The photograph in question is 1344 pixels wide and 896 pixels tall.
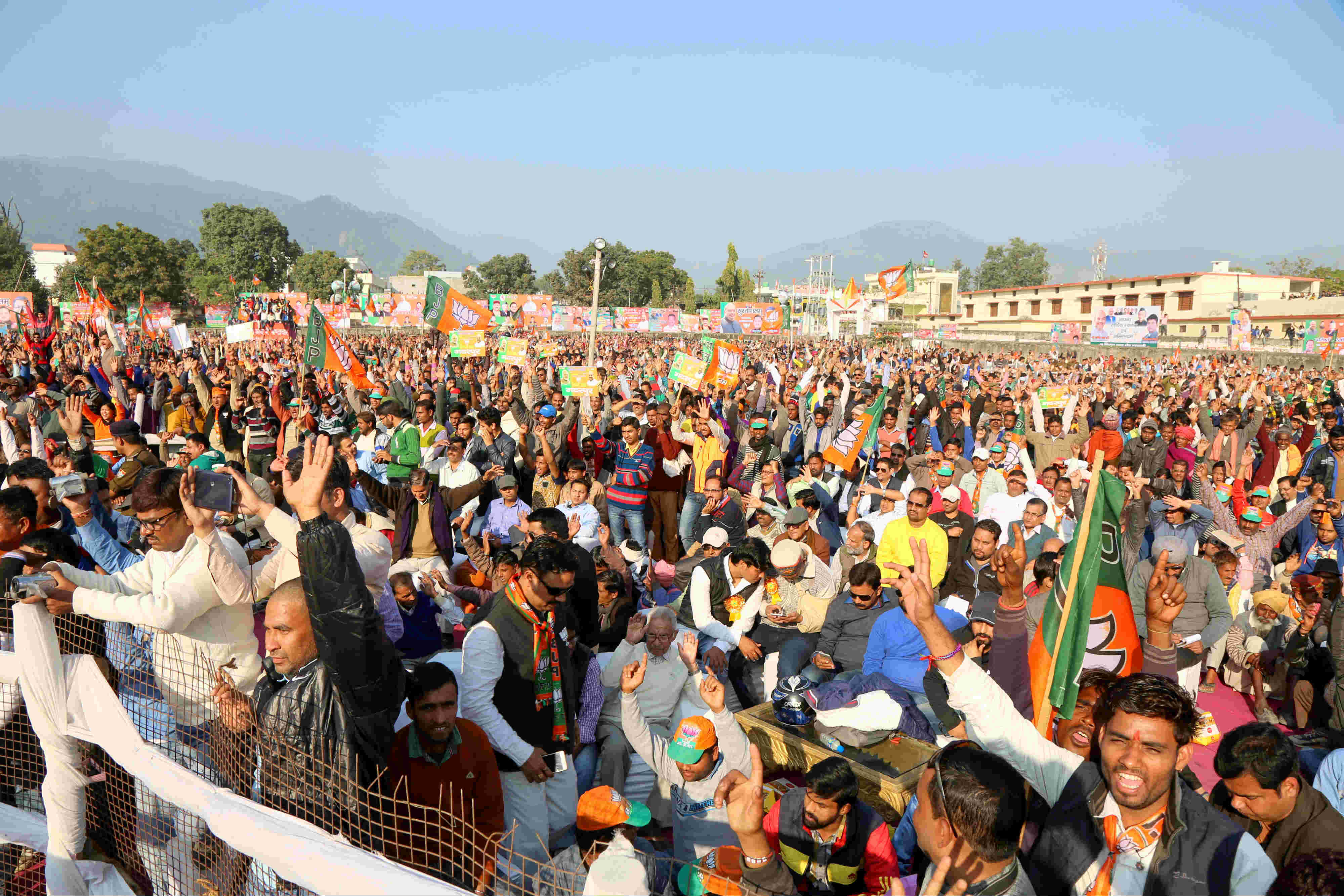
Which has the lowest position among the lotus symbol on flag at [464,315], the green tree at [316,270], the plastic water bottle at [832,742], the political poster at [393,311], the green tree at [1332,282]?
the plastic water bottle at [832,742]

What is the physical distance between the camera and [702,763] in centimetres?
337

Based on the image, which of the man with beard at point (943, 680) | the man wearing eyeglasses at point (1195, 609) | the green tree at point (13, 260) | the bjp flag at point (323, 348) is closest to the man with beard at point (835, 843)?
the man with beard at point (943, 680)

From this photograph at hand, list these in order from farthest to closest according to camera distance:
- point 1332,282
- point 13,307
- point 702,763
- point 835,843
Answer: point 1332,282, point 13,307, point 702,763, point 835,843

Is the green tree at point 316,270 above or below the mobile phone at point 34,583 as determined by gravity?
above

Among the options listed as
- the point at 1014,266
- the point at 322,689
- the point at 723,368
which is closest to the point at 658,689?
the point at 322,689

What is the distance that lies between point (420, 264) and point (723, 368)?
142593 millimetres

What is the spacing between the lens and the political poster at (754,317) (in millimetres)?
33188

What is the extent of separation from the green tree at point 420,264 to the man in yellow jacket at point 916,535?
13643cm

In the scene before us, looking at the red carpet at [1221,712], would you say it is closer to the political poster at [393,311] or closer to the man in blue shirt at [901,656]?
the man in blue shirt at [901,656]

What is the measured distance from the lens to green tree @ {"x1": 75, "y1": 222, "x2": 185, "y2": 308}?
51031mm

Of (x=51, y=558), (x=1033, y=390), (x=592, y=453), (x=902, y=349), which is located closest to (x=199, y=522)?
(x=51, y=558)

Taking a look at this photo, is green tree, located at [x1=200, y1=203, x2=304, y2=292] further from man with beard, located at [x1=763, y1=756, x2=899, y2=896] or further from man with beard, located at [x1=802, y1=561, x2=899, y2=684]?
man with beard, located at [x1=763, y1=756, x2=899, y2=896]

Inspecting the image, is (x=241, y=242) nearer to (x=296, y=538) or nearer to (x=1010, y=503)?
(x=1010, y=503)

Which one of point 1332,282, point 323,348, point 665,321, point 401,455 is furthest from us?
point 1332,282
